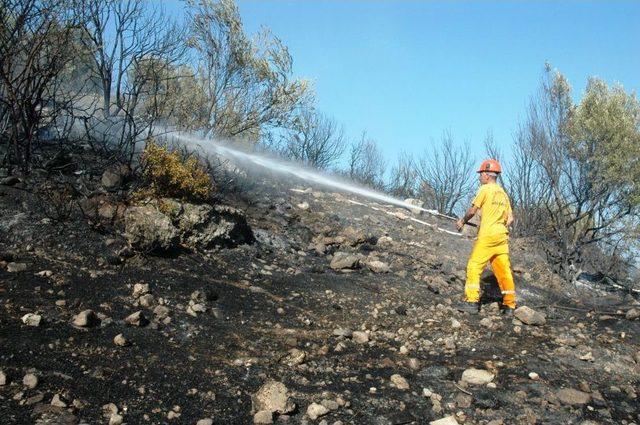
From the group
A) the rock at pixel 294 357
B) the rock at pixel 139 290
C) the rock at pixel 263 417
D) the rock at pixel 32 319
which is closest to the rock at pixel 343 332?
the rock at pixel 294 357

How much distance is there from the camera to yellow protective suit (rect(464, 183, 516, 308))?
5.44m

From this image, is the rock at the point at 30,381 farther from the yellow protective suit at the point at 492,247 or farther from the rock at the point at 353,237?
the rock at the point at 353,237

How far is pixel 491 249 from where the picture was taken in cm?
548

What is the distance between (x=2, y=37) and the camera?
17.6 feet

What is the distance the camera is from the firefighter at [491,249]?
5422 mm

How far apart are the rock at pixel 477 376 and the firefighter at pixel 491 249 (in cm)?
179

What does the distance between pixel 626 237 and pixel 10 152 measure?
11499mm

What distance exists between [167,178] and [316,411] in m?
3.80

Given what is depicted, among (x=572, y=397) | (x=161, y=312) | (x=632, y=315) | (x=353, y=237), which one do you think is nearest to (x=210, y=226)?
(x=161, y=312)

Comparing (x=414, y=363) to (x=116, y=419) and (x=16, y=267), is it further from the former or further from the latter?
(x=16, y=267)

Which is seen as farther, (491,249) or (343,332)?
(491,249)

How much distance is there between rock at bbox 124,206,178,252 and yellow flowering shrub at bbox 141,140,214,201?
1.92ft

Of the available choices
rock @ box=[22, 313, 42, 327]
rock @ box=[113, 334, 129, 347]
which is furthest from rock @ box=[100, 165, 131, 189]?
rock @ box=[113, 334, 129, 347]

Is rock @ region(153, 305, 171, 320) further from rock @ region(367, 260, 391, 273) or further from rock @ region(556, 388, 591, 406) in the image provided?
rock @ region(367, 260, 391, 273)
